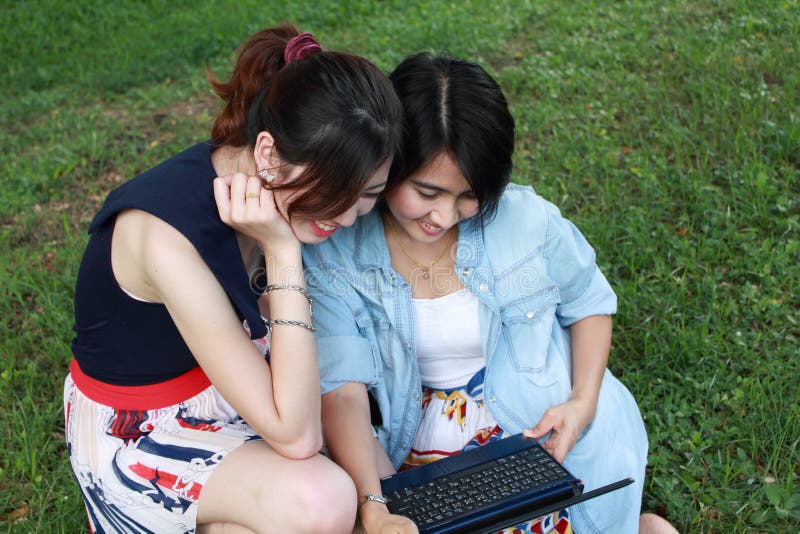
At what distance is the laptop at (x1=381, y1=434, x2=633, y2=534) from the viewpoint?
1.89m

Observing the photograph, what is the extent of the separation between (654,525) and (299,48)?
169cm

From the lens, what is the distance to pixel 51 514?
2.60 metres

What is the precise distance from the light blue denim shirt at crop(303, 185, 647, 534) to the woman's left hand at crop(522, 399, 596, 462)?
6cm

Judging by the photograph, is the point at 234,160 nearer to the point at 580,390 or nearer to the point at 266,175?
the point at 266,175

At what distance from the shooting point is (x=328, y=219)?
1.98 m

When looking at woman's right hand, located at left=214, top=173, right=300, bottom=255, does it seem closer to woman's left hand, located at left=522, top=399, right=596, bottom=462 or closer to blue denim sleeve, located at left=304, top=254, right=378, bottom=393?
blue denim sleeve, located at left=304, top=254, right=378, bottom=393

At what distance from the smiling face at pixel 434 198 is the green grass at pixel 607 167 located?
1.12m

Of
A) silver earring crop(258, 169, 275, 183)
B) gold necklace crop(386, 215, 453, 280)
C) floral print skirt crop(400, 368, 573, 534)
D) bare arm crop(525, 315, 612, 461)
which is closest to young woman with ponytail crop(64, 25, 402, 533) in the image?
silver earring crop(258, 169, 275, 183)

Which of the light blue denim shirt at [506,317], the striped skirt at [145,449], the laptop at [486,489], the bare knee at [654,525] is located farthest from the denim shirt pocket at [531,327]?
the striped skirt at [145,449]

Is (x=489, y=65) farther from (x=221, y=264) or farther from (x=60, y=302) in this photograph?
(x=221, y=264)

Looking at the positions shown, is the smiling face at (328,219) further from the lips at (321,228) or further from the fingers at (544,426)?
the fingers at (544,426)

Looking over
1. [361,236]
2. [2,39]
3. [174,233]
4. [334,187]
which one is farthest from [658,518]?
[2,39]

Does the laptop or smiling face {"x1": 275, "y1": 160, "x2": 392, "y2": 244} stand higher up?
smiling face {"x1": 275, "y1": 160, "x2": 392, "y2": 244}

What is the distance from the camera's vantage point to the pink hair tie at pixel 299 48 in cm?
200
